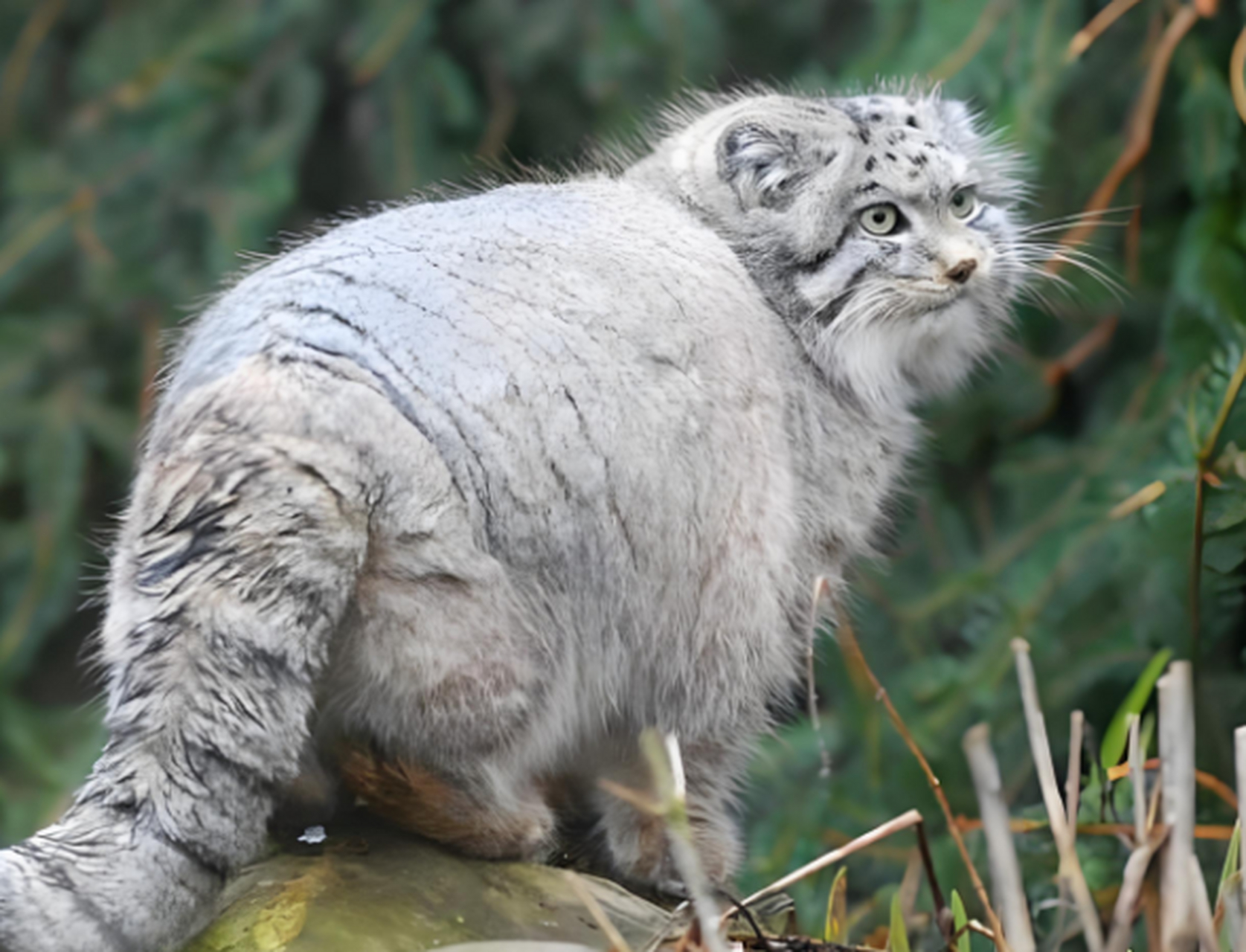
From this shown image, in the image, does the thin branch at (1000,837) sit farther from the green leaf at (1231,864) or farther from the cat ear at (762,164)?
the cat ear at (762,164)

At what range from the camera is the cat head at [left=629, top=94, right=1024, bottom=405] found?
3.01 meters

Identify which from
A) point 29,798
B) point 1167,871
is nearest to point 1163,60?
point 1167,871

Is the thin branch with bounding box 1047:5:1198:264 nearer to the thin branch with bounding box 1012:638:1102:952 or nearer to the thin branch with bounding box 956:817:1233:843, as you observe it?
the thin branch with bounding box 956:817:1233:843

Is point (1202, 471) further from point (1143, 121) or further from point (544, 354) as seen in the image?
point (1143, 121)

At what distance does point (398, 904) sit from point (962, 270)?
5.09ft

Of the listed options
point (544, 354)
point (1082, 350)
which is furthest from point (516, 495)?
point (1082, 350)

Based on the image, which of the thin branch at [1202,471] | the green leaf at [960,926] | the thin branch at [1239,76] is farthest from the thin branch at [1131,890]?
the thin branch at [1239,76]

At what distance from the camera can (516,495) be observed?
2391mm

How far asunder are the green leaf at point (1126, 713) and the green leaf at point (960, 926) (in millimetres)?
329

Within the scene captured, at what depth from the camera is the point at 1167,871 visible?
5.94 ft

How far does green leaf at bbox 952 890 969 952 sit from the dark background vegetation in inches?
31.3

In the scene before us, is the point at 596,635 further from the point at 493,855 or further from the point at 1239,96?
the point at 1239,96

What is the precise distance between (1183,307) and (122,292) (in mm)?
2869

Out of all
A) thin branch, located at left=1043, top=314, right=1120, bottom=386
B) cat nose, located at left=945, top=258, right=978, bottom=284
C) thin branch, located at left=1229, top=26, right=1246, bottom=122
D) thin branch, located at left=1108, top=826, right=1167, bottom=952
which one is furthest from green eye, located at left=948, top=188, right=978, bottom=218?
thin branch, located at left=1108, top=826, right=1167, bottom=952
